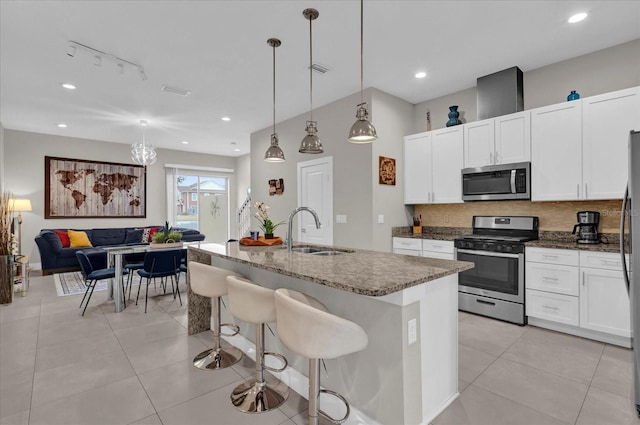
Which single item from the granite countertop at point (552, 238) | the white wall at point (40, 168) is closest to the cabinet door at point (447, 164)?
the granite countertop at point (552, 238)

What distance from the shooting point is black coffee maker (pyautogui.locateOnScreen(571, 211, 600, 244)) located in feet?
10.4

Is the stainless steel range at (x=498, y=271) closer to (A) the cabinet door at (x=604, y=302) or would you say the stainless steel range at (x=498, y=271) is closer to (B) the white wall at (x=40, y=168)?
(A) the cabinet door at (x=604, y=302)

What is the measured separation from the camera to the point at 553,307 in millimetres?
3203

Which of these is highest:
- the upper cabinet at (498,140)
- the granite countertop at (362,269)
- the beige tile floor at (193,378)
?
the upper cabinet at (498,140)

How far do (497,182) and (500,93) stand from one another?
108 centimetres

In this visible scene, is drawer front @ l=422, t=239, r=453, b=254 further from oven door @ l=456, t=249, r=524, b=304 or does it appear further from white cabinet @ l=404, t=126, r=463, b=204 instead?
white cabinet @ l=404, t=126, r=463, b=204

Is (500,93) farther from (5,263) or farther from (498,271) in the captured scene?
(5,263)

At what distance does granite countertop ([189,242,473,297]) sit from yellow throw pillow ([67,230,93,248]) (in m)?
5.76

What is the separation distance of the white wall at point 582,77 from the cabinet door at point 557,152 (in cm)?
43

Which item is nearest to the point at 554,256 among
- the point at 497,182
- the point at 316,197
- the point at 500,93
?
the point at 497,182

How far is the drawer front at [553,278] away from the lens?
121 inches

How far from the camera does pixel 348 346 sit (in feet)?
4.79

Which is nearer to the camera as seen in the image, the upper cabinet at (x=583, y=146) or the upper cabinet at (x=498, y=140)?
the upper cabinet at (x=583, y=146)

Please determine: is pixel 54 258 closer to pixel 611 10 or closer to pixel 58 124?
pixel 58 124
